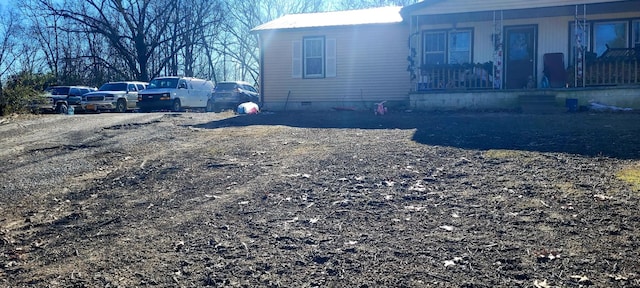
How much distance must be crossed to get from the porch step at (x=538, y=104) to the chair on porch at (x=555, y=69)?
1602mm

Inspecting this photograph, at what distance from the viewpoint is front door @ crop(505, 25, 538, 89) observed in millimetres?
16297

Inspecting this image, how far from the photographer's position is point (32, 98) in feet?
61.0

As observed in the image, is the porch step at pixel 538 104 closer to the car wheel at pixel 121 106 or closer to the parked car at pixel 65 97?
the car wheel at pixel 121 106

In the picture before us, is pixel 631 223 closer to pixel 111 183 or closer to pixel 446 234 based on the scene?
pixel 446 234

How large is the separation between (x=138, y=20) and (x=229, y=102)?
20.5 metres

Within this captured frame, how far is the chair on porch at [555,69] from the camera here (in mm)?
15898

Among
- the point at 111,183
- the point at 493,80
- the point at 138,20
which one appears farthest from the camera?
the point at 138,20

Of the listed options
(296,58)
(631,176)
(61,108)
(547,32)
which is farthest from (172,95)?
(631,176)

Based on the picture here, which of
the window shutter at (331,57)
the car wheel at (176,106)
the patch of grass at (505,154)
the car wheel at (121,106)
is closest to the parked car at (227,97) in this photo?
the car wheel at (176,106)

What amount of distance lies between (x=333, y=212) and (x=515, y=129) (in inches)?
237

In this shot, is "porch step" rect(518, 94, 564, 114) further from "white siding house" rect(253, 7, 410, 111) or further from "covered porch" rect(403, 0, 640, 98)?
"white siding house" rect(253, 7, 410, 111)

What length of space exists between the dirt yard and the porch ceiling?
21.6 ft

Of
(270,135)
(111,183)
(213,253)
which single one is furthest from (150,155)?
(213,253)

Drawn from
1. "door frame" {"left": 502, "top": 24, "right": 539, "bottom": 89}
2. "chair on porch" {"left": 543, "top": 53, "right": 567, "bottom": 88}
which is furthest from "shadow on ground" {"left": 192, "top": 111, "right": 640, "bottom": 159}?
"door frame" {"left": 502, "top": 24, "right": 539, "bottom": 89}
